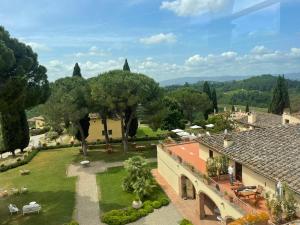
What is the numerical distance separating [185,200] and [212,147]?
16.0 feet

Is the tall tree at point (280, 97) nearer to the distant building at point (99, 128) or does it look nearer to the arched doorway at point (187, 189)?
the distant building at point (99, 128)

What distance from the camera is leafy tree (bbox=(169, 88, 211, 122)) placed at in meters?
75.8

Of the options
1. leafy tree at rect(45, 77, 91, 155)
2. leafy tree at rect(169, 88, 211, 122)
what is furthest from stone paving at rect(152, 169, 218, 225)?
leafy tree at rect(169, 88, 211, 122)

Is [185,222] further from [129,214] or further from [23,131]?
[23,131]

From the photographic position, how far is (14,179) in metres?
37.9

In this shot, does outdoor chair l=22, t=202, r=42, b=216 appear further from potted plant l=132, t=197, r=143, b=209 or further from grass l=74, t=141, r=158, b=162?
grass l=74, t=141, r=158, b=162

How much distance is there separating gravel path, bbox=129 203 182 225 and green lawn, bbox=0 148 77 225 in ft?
18.9

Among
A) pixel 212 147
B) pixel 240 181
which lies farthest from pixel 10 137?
pixel 240 181

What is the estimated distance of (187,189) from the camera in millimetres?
28516

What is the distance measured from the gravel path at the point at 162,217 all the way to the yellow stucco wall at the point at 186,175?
2.54 metres

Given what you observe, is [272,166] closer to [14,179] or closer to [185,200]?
[185,200]

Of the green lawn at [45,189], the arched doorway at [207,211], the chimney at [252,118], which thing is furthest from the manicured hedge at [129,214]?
the chimney at [252,118]

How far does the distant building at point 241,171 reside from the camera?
19266mm

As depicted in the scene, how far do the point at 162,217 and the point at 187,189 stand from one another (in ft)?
13.7
